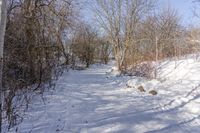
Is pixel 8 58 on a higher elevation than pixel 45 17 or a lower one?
lower

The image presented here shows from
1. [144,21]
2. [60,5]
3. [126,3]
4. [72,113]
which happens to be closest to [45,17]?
[60,5]

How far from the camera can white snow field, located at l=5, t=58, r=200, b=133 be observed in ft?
27.1

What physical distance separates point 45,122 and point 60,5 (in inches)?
299

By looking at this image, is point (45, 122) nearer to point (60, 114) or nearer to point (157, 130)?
point (60, 114)

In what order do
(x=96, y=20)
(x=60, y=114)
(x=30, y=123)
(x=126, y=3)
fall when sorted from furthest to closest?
(x=96, y=20), (x=126, y=3), (x=60, y=114), (x=30, y=123)

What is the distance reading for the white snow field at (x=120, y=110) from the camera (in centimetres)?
827

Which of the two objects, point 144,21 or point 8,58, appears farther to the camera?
A: point 144,21

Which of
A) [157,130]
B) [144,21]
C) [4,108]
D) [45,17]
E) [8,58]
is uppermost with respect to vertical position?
[144,21]

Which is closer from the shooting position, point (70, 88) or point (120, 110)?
point (120, 110)

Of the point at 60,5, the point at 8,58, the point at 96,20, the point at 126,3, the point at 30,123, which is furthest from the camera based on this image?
the point at 96,20

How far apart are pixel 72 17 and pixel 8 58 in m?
6.97

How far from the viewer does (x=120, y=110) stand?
10406 millimetres

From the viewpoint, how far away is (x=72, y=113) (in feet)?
31.4

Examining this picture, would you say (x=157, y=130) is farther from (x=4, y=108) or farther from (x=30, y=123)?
(x=4, y=108)
